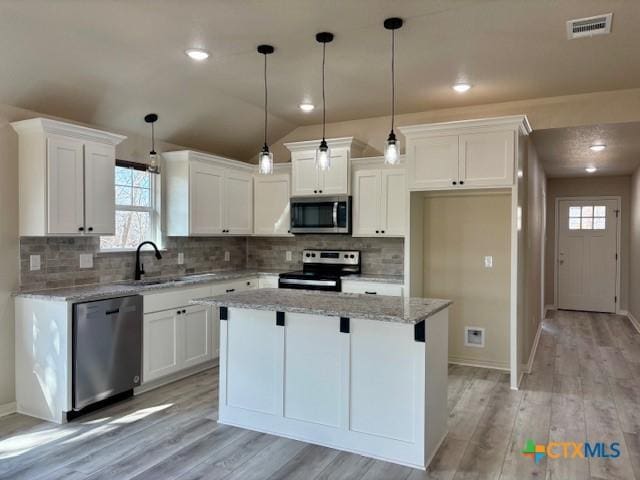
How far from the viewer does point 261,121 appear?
17.5 ft

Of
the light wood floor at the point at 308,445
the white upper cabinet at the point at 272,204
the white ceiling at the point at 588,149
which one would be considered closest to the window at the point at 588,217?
the white ceiling at the point at 588,149

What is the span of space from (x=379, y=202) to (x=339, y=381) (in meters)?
2.46

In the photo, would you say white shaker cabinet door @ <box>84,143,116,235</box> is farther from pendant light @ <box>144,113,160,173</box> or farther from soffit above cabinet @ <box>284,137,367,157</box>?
soffit above cabinet @ <box>284,137,367,157</box>

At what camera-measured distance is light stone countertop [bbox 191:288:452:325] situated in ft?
8.75

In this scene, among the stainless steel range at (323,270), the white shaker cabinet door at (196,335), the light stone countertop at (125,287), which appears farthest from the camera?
the stainless steel range at (323,270)

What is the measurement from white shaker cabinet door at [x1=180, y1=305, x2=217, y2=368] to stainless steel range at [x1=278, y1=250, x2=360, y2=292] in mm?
931

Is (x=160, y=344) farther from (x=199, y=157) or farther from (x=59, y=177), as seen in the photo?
(x=199, y=157)

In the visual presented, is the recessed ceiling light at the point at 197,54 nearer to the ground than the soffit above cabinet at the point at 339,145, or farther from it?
farther from it

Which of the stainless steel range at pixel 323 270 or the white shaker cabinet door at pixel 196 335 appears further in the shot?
the stainless steel range at pixel 323 270

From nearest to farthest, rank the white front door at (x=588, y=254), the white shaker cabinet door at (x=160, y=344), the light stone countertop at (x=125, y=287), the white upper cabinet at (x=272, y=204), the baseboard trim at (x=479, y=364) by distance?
the light stone countertop at (x=125, y=287)
the white shaker cabinet door at (x=160, y=344)
the baseboard trim at (x=479, y=364)
the white upper cabinet at (x=272, y=204)
the white front door at (x=588, y=254)

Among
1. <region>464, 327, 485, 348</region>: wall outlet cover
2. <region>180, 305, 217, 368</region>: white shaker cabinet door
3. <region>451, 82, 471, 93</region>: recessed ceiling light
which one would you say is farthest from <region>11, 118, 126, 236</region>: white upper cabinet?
<region>464, 327, 485, 348</region>: wall outlet cover

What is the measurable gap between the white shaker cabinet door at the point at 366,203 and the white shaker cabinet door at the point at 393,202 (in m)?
0.06

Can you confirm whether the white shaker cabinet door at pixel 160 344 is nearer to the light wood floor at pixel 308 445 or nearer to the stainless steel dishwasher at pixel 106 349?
the stainless steel dishwasher at pixel 106 349

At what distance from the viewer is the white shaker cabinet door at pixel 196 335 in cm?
440
